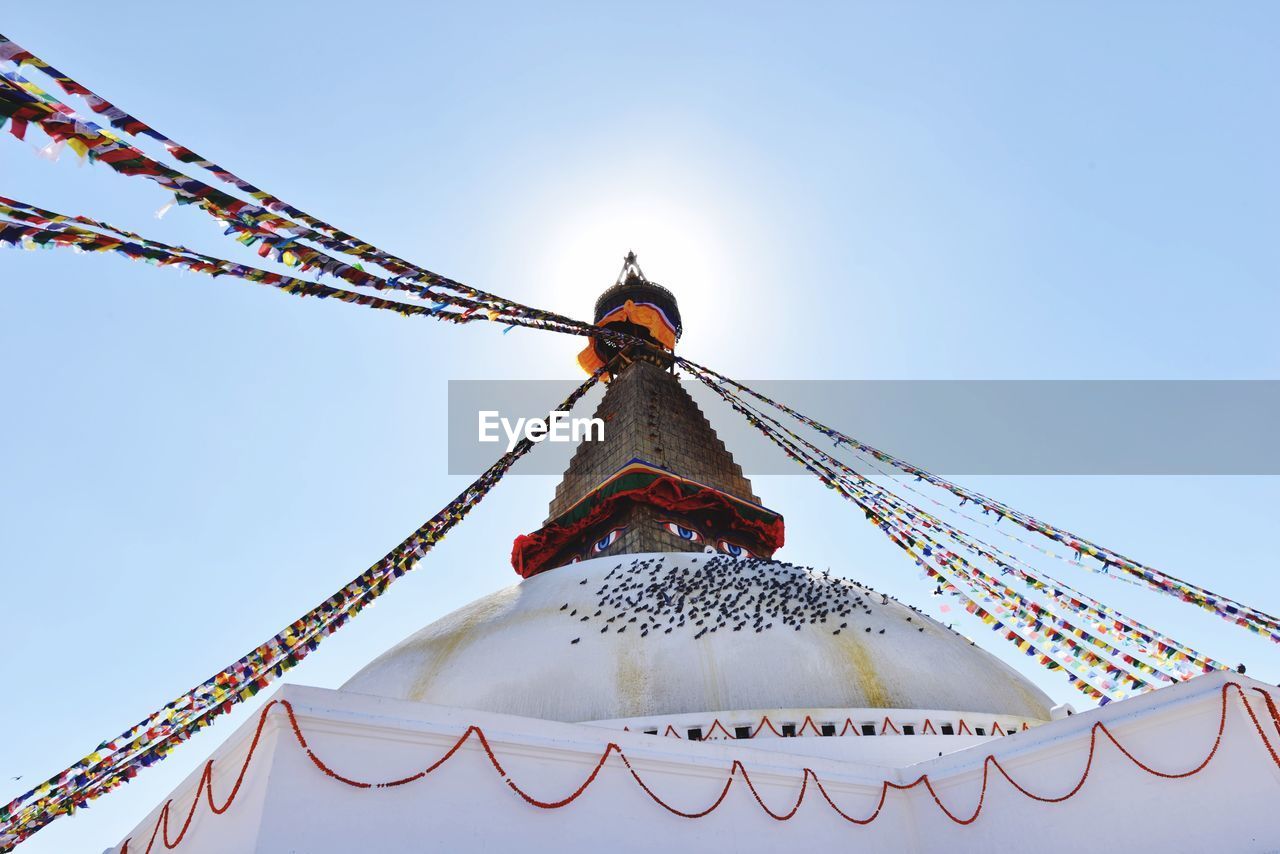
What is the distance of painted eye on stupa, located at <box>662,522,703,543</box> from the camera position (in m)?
13.0

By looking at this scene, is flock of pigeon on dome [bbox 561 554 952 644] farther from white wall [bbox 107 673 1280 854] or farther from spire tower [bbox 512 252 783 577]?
spire tower [bbox 512 252 783 577]

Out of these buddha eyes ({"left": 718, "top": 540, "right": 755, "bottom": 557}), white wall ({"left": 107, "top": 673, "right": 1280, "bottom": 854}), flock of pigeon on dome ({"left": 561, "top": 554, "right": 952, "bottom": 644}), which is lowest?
white wall ({"left": 107, "top": 673, "right": 1280, "bottom": 854})

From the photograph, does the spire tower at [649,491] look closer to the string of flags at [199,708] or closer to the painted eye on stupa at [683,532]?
the painted eye on stupa at [683,532]

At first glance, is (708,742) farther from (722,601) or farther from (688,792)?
(722,601)

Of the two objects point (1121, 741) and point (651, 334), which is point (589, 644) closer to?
point (1121, 741)

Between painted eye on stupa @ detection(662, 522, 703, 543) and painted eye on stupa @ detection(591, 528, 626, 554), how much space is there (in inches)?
29.4

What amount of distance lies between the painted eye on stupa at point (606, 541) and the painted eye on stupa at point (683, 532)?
75cm

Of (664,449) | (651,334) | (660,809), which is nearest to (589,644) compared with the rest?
(660,809)

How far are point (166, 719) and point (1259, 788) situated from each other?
765 cm

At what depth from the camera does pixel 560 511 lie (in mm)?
14211

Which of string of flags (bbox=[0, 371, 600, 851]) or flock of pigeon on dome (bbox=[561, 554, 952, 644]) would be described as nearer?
string of flags (bbox=[0, 371, 600, 851])

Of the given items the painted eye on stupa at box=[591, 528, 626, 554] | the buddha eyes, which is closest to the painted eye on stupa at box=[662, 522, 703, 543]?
the buddha eyes

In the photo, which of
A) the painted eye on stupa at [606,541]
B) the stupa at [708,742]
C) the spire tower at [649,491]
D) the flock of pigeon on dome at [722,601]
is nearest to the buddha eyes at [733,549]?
the spire tower at [649,491]

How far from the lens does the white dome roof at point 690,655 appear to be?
289 inches
